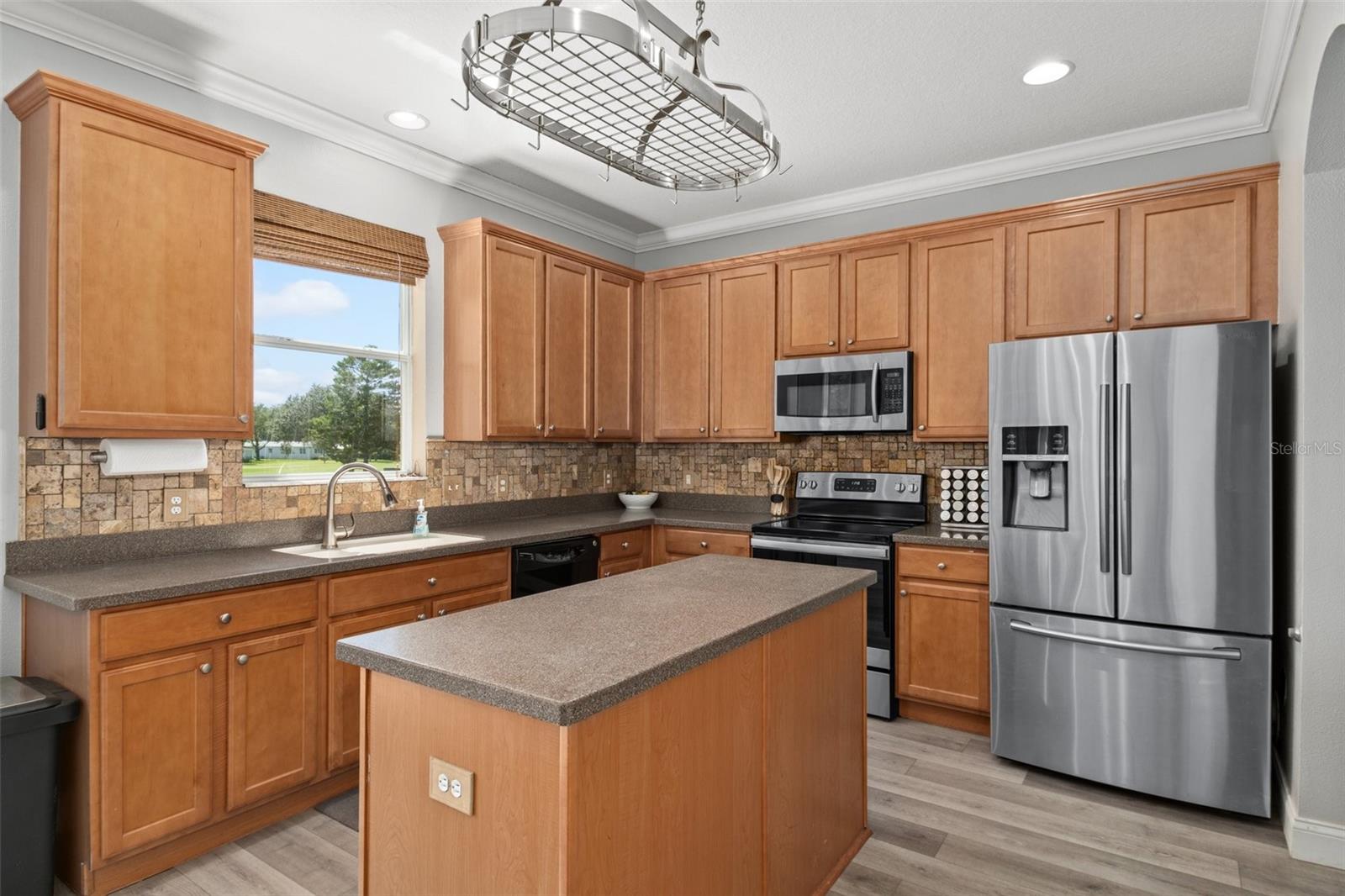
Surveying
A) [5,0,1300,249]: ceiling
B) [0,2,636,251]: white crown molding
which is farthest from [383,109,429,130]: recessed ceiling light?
[0,2,636,251]: white crown molding

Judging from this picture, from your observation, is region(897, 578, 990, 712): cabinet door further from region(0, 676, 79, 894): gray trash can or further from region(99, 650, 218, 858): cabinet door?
region(0, 676, 79, 894): gray trash can

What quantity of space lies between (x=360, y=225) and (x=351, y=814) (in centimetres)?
255

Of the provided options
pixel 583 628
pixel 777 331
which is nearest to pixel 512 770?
pixel 583 628

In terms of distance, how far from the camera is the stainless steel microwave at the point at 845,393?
393 cm

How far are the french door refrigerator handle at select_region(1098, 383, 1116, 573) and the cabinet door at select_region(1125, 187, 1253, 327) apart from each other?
70 cm

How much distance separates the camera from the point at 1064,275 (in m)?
3.50

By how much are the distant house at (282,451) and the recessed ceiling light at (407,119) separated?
4.97ft

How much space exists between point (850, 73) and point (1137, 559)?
2.20 meters

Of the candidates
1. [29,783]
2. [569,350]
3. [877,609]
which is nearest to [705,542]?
[877,609]

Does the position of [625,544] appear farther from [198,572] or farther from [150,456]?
[150,456]

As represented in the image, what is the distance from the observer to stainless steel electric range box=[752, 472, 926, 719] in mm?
3637

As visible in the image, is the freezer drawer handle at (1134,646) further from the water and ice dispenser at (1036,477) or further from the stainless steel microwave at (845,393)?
the stainless steel microwave at (845,393)

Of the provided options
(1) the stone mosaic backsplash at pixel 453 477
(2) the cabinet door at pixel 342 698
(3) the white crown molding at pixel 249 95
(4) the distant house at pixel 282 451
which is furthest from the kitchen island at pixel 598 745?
(3) the white crown molding at pixel 249 95

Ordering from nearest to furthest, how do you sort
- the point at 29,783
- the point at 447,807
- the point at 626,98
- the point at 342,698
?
the point at 447,807, the point at 626,98, the point at 29,783, the point at 342,698
